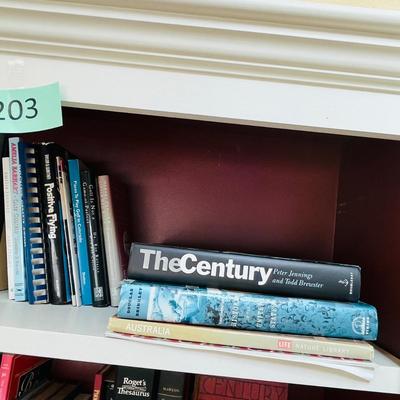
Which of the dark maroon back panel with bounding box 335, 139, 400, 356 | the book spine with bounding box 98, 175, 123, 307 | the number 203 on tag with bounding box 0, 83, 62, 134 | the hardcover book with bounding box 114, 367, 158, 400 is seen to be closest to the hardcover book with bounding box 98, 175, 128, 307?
the book spine with bounding box 98, 175, 123, 307

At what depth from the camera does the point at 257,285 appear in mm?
494

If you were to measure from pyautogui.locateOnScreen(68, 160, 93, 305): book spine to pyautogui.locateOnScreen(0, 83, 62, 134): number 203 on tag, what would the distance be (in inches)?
7.7

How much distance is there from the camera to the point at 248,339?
17.9 inches

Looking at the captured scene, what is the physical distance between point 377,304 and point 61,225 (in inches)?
18.6

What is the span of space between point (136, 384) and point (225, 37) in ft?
1.56

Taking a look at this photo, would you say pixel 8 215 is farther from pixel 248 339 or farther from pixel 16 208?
pixel 248 339

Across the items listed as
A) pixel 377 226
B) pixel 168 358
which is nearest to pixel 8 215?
pixel 168 358

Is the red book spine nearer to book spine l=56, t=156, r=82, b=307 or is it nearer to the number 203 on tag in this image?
book spine l=56, t=156, r=82, b=307

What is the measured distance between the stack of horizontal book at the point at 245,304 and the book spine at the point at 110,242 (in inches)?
5.9

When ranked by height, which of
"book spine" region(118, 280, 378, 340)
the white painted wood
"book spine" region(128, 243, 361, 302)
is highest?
the white painted wood

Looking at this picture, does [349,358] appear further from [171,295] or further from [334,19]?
[334,19]

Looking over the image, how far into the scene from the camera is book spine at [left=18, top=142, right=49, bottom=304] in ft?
2.02

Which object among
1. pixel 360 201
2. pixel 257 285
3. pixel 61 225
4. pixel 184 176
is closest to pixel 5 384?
pixel 61 225

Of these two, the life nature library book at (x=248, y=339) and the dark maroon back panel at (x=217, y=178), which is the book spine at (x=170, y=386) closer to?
the life nature library book at (x=248, y=339)
